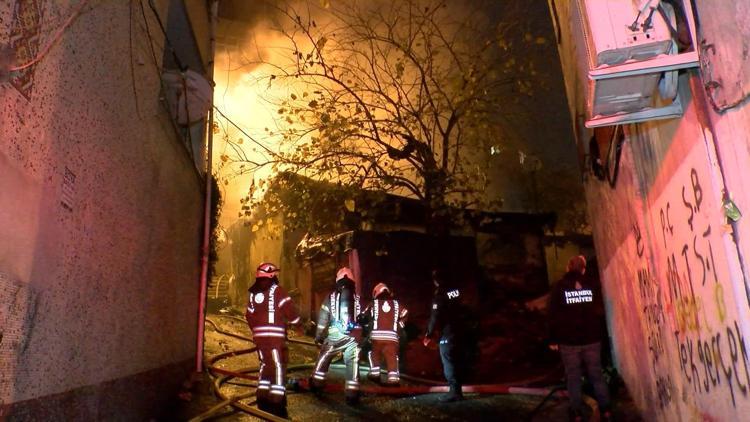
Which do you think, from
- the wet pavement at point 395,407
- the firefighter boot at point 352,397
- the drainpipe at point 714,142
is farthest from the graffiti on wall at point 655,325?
the firefighter boot at point 352,397

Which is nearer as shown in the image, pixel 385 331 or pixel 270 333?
pixel 270 333

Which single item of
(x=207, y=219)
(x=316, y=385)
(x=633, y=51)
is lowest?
(x=316, y=385)

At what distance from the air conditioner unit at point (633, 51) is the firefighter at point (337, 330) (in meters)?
5.50

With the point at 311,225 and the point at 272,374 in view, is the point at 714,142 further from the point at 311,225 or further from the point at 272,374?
the point at 311,225

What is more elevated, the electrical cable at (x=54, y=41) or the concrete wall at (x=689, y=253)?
the electrical cable at (x=54, y=41)

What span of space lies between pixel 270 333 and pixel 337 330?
150cm

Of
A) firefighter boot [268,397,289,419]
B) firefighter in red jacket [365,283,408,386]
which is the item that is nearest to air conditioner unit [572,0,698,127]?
firefighter boot [268,397,289,419]

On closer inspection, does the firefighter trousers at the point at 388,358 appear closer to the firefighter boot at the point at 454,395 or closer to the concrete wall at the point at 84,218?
the firefighter boot at the point at 454,395

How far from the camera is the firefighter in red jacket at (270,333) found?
6.60 meters

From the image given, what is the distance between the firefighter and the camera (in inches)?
312

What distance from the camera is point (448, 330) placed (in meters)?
8.31

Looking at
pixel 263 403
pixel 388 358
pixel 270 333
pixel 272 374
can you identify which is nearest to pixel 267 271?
pixel 270 333

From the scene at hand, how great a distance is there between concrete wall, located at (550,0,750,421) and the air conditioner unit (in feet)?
0.48

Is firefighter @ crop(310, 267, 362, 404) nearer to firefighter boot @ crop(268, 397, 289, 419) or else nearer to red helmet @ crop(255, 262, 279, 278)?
red helmet @ crop(255, 262, 279, 278)
